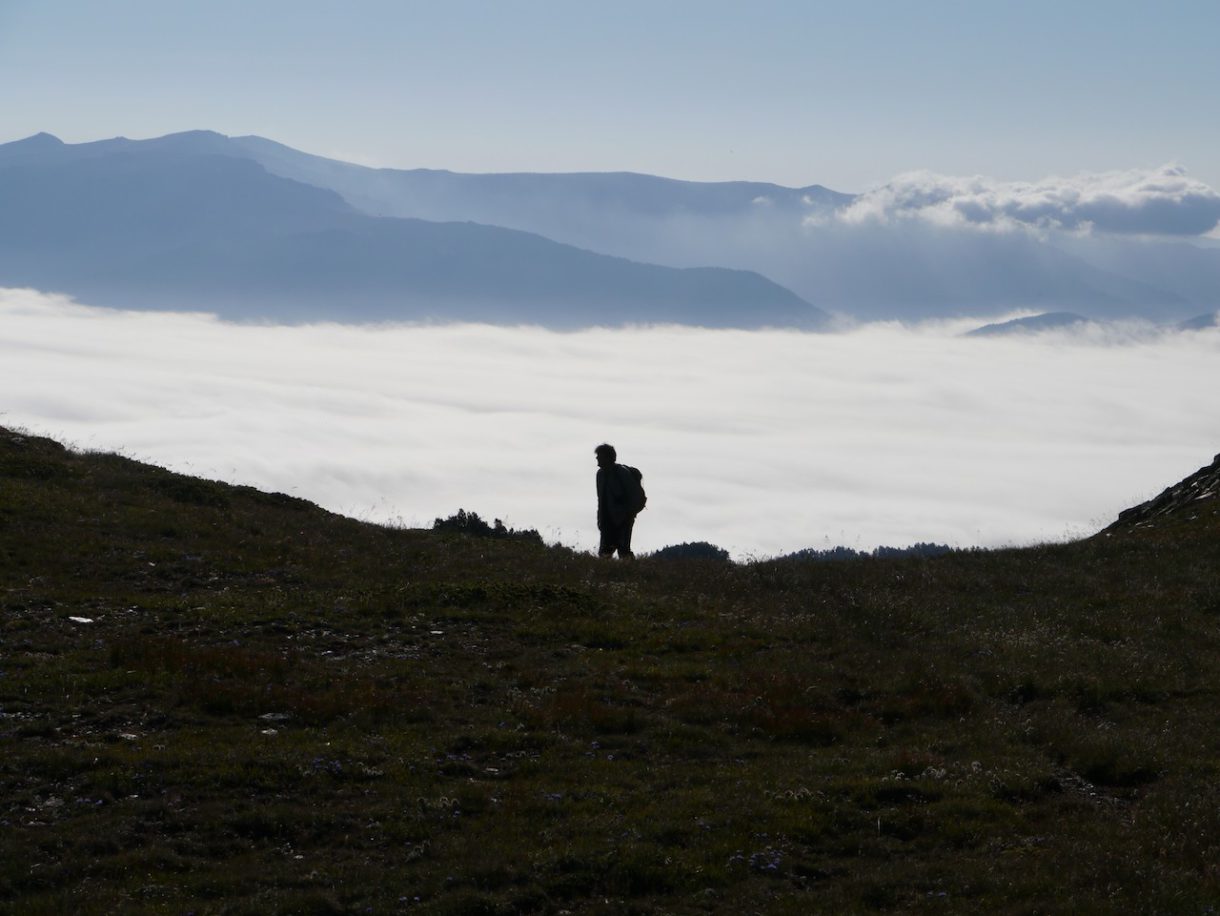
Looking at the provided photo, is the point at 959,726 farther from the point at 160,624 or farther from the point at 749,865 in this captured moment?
the point at 160,624

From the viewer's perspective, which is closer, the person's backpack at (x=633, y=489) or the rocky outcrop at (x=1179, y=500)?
the person's backpack at (x=633, y=489)

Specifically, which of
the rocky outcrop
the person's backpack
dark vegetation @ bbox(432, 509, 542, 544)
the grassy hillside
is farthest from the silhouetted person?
the rocky outcrop

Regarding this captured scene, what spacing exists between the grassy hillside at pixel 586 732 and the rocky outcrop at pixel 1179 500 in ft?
27.5

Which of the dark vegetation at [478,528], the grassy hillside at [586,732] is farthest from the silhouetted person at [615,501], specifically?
the grassy hillside at [586,732]

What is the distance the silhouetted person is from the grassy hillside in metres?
3.44

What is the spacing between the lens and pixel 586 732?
13430mm

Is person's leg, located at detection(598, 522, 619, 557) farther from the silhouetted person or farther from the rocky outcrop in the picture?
the rocky outcrop

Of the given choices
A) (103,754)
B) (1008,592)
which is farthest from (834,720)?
(1008,592)

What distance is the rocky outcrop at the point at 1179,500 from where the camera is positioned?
3120 centimetres

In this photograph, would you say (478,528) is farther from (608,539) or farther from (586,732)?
(586,732)

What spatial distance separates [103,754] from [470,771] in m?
3.49

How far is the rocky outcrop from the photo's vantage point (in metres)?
31.2

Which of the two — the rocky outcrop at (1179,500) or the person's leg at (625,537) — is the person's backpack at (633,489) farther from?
the rocky outcrop at (1179,500)

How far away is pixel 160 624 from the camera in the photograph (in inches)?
680
